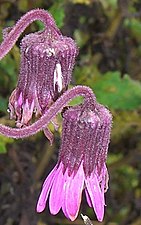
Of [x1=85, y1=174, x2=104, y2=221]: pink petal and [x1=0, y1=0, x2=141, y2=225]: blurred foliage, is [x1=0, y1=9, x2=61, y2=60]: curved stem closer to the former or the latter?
[x1=85, y1=174, x2=104, y2=221]: pink petal

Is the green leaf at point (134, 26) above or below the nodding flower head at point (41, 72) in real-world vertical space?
above

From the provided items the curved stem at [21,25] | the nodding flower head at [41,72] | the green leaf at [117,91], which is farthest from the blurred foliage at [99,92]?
the curved stem at [21,25]

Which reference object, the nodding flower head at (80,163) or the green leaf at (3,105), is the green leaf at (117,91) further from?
the nodding flower head at (80,163)

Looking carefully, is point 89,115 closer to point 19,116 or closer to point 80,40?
point 19,116

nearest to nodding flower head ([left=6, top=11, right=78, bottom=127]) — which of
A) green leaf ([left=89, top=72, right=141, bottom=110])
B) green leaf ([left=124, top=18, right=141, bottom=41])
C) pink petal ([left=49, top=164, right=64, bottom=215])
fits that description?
pink petal ([left=49, top=164, right=64, bottom=215])

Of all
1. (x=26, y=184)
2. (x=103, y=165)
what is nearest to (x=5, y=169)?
(x=26, y=184)

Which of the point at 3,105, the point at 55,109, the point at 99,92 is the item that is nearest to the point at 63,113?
the point at 55,109
